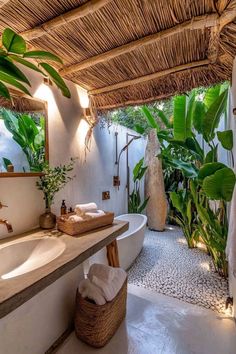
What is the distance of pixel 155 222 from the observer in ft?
11.7

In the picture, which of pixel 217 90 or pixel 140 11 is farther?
pixel 217 90

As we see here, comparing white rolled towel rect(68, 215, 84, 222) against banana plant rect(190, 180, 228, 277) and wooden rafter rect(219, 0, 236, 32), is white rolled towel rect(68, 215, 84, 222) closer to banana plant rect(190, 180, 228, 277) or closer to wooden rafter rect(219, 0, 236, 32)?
banana plant rect(190, 180, 228, 277)

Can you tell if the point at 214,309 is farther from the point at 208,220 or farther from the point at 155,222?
the point at 155,222

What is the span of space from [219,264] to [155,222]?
1532 millimetres

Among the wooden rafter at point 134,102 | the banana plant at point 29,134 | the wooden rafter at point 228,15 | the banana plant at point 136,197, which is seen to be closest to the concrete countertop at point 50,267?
the banana plant at point 29,134

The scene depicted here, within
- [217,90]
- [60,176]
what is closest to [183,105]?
[217,90]

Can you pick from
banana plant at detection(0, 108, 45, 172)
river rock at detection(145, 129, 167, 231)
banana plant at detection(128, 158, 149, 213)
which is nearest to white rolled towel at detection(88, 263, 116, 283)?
banana plant at detection(0, 108, 45, 172)

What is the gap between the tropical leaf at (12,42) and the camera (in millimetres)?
832

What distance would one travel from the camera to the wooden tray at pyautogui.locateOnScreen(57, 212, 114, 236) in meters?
1.32

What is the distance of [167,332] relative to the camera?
1.43 meters

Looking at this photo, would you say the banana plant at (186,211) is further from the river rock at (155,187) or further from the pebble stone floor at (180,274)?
the river rock at (155,187)

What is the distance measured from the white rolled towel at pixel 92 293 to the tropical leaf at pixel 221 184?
1.08m

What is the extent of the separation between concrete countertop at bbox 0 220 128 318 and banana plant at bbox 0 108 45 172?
55cm

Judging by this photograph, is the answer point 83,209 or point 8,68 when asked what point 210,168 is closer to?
point 83,209
